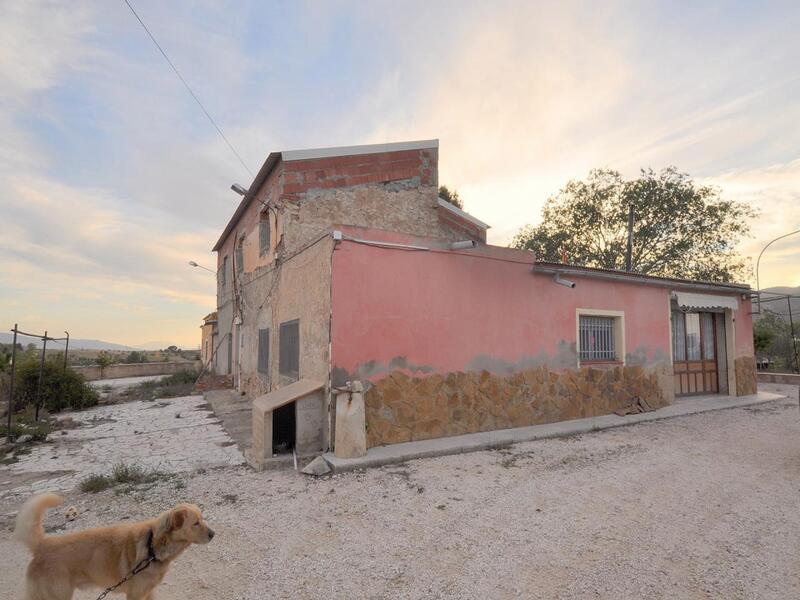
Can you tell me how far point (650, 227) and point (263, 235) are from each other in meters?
20.1

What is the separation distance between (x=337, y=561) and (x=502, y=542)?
141cm

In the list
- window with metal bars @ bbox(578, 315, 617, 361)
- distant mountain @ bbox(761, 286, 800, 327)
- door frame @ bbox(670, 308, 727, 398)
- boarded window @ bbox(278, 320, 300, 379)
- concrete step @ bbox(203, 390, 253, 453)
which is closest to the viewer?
concrete step @ bbox(203, 390, 253, 453)

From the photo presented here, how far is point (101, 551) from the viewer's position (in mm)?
2473

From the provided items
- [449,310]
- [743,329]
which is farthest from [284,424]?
[743,329]

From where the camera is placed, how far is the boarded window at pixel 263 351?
10516mm

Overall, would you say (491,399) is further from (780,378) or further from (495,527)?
(780,378)

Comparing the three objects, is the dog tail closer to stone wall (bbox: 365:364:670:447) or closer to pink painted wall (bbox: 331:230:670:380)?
pink painted wall (bbox: 331:230:670:380)

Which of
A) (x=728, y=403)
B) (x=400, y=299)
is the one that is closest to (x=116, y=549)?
(x=400, y=299)

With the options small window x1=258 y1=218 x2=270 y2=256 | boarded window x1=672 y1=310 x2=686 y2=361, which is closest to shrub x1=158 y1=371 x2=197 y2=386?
small window x1=258 y1=218 x2=270 y2=256

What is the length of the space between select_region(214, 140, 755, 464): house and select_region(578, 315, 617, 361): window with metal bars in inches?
1.6

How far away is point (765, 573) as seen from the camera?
317 centimetres

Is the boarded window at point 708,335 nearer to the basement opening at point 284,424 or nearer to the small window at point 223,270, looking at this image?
the basement opening at point 284,424

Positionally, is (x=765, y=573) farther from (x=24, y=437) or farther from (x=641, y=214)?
(x=641, y=214)

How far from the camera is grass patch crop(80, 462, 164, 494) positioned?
4.98 meters
